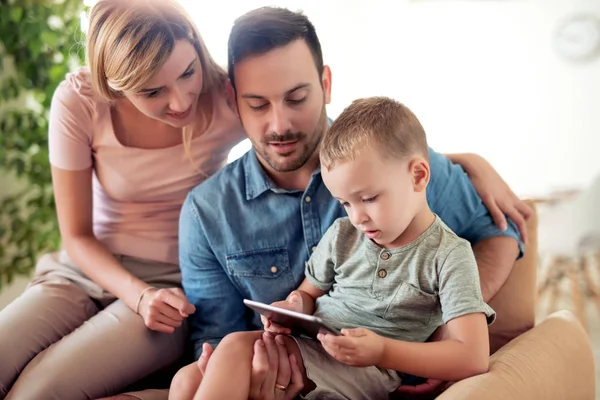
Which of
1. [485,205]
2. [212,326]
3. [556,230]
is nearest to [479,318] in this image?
[485,205]

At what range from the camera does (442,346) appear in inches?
45.5

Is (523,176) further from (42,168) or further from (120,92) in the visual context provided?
(120,92)

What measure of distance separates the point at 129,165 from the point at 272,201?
430 millimetres

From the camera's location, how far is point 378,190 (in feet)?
3.83

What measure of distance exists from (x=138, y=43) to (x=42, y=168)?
61.7 inches

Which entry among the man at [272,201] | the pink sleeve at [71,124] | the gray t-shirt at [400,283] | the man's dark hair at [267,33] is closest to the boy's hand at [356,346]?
the gray t-shirt at [400,283]

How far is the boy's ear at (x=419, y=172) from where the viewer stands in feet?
3.93

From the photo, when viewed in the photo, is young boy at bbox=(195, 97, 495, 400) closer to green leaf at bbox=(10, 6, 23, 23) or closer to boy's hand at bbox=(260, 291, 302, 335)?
boy's hand at bbox=(260, 291, 302, 335)

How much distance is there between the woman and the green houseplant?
98 cm

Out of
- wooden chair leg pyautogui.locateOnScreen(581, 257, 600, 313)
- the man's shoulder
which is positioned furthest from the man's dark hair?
wooden chair leg pyautogui.locateOnScreen(581, 257, 600, 313)

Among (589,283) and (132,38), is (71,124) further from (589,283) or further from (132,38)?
(589,283)

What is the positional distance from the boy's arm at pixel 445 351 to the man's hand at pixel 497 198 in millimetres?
382

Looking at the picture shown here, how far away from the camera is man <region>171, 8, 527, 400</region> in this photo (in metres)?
1.45

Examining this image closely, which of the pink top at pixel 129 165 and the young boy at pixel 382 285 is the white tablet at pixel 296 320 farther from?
the pink top at pixel 129 165
